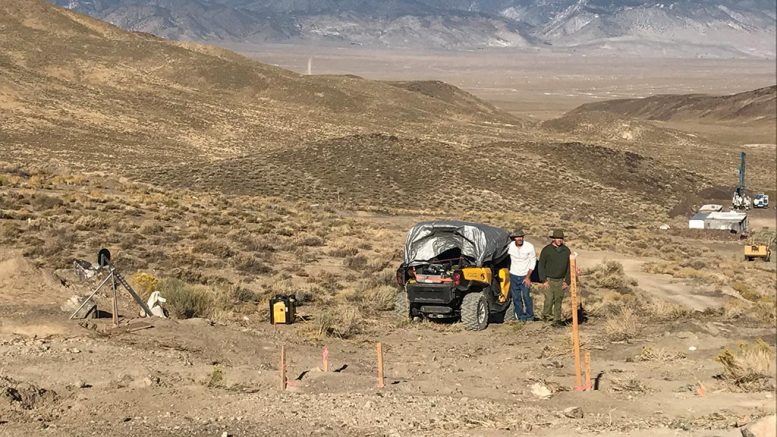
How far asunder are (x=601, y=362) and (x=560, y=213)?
41813 mm

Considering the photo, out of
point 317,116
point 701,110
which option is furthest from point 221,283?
point 701,110

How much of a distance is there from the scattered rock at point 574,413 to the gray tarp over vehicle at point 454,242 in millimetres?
5835

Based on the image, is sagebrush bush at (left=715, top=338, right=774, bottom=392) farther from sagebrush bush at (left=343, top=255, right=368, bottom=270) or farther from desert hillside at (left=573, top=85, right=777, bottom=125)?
desert hillside at (left=573, top=85, right=777, bottom=125)

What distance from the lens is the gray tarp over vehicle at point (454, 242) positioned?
15539 mm

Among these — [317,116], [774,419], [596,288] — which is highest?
[317,116]

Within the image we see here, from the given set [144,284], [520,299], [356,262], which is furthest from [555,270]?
[356,262]

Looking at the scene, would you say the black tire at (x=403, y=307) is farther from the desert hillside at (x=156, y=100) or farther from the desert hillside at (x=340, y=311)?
the desert hillside at (x=156, y=100)

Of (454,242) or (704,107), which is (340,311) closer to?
(454,242)

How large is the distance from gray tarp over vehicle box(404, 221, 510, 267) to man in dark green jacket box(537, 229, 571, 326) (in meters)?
1.14

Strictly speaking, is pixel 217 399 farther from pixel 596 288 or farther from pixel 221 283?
pixel 596 288

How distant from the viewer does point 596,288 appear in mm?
23484

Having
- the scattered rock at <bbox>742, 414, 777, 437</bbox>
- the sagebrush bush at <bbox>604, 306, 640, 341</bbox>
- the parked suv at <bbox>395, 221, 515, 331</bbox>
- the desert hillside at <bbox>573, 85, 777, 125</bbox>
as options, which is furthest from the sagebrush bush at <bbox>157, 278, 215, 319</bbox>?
the desert hillside at <bbox>573, 85, 777, 125</bbox>

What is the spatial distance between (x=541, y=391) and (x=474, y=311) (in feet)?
14.5

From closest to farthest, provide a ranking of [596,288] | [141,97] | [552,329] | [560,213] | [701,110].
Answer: [552,329]
[596,288]
[560,213]
[141,97]
[701,110]
